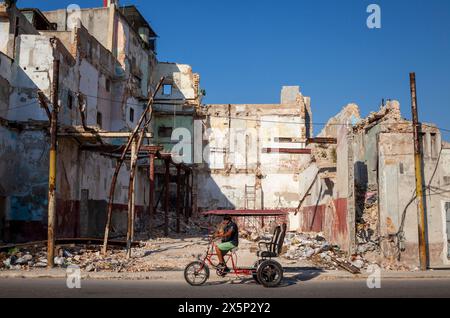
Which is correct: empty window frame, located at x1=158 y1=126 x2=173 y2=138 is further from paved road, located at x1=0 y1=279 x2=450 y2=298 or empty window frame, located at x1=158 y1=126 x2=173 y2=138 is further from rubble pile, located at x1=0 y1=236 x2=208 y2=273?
paved road, located at x1=0 y1=279 x2=450 y2=298

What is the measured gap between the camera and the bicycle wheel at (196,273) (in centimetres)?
1144

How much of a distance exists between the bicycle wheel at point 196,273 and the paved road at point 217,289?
0.66ft

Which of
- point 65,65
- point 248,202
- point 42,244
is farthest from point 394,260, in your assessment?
point 248,202

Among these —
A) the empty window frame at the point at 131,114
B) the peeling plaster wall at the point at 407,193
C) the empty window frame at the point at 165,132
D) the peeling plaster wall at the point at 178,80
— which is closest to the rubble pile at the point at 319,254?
the peeling plaster wall at the point at 407,193

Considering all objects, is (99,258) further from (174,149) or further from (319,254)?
(174,149)

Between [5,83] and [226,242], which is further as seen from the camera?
[5,83]

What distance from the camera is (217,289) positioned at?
424 inches

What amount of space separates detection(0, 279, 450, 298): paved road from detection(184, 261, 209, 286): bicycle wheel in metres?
0.20

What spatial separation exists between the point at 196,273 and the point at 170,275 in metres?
2.54

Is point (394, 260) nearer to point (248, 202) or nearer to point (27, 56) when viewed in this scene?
point (27, 56)

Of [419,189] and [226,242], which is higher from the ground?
[419,189]

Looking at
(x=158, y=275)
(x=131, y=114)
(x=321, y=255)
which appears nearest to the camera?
(x=158, y=275)

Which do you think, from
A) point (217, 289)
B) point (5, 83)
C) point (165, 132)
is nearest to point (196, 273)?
point (217, 289)

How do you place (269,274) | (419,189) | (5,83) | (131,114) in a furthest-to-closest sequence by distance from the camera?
(131,114)
(5,83)
(419,189)
(269,274)
